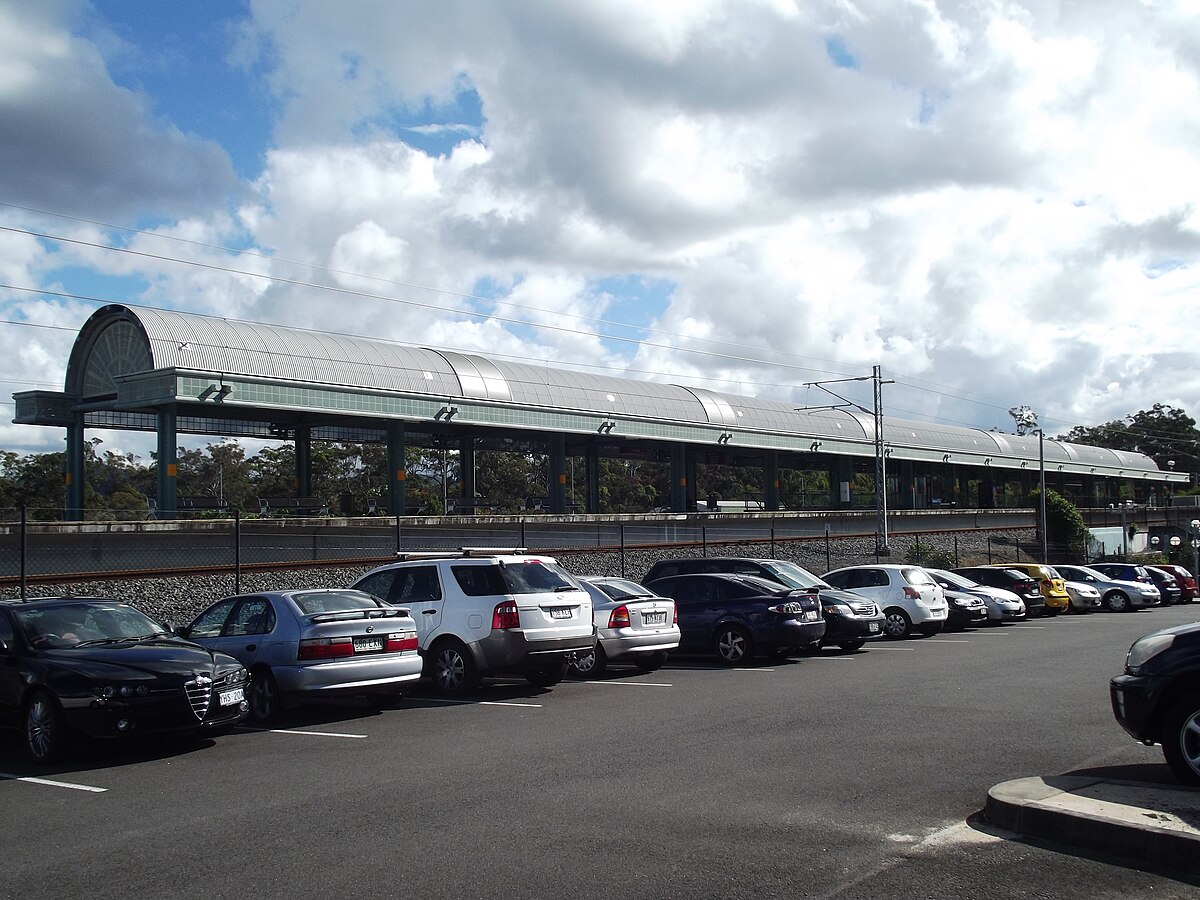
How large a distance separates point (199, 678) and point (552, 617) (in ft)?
16.4

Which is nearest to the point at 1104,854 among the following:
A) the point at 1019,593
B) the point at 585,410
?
the point at 1019,593

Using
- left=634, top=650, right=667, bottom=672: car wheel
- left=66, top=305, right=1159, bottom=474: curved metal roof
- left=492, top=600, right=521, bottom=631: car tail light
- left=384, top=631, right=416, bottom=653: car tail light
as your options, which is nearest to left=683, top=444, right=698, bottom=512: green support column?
left=66, top=305, right=1159, bottom=474: curved metal roof

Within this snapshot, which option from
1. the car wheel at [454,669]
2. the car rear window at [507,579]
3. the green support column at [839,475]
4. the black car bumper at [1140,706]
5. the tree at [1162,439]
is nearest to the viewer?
the black car bumper at [1140,706]

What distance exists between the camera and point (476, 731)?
450 inches

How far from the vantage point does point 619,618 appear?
53.2ft

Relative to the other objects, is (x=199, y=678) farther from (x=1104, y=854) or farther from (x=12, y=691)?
(x=1104, y=854)

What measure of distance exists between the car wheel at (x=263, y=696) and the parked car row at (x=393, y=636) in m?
0.02

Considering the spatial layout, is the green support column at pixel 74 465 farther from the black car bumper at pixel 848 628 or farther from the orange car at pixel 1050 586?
the orange car at pixel 1050 586

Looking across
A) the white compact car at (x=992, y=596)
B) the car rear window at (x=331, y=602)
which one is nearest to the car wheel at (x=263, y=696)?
the car rear window at (x=331, y=602)

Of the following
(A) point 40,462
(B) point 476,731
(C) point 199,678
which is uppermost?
(A) point 40,462

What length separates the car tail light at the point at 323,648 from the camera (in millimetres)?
12020

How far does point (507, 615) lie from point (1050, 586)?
931 inches

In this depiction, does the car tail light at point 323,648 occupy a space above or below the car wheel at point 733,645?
above

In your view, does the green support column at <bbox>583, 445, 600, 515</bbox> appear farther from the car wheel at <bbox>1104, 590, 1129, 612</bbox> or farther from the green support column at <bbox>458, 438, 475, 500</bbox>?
the car wheel at <bbox>1104, 590, 1129, 612</bbox>
